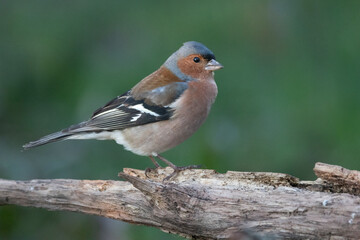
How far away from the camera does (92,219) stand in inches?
241

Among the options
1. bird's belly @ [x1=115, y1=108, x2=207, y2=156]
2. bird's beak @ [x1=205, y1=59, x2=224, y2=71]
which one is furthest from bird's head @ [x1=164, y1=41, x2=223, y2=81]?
bird's belly @ [x1=115, y1=108, x2=207, y2=156]

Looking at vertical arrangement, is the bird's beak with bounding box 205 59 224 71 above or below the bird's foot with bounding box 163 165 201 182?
above

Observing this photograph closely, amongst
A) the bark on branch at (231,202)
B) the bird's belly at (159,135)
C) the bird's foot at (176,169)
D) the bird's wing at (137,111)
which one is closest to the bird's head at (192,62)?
the bird's wing at (137,111)

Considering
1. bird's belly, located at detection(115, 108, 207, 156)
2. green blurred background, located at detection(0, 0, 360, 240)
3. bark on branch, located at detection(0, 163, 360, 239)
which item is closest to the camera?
bark on branch, located at detection(0, 163, 360, 239)

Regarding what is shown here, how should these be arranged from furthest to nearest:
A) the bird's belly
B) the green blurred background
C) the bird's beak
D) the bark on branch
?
the green blurred background, the bird's beak, the bird's belly, the bark on branch

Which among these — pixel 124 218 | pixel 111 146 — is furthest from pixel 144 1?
pixel 124 218

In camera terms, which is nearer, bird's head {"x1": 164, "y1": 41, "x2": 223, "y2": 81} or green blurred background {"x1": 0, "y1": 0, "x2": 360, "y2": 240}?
bird's head {"x1": 164, "y1": 41, "x2": 223, "y2": 81}

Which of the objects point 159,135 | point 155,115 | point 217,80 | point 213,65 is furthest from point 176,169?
point 217,80

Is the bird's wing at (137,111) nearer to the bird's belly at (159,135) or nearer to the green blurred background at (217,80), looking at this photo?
the bird's belly at (159,135)

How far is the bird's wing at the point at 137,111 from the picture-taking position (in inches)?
213

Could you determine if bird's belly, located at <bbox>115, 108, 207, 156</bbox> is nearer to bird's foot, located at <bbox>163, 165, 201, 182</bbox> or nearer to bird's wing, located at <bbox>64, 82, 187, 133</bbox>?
bird's wing, located at <bbox>64, 82, 187, 133</bbox>

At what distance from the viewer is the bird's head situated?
18.6 ft

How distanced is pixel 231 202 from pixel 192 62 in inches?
83.7

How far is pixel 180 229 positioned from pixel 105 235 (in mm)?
2173
